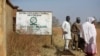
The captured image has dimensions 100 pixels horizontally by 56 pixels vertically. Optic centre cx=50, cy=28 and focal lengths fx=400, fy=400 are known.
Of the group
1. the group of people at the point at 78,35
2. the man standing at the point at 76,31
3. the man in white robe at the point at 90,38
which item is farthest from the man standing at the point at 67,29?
the man in white robe at the point at 90,38

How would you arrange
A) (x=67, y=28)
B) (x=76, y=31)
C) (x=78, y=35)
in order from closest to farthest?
1. (x=67, y=28)
2. (x=78, y=35)
3. (x=76, y=31)

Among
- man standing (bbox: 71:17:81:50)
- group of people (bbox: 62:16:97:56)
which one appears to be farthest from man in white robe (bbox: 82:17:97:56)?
man standing (bbox: 71:17:81:50)

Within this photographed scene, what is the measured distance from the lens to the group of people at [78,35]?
13.0 m

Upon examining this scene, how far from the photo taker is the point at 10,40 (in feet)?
56.6

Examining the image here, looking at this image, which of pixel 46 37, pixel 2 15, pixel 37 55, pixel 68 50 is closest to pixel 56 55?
pixel 68 50

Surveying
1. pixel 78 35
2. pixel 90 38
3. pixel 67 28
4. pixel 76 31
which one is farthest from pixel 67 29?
pixel 90 38

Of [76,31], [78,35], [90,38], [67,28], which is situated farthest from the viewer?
[76,31]

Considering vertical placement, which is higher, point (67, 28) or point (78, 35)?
point (67, 28)

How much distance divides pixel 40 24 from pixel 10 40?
7038 millimetres

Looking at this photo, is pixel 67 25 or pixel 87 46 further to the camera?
pixel 67 25

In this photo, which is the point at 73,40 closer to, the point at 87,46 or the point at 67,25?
the point at 67,25

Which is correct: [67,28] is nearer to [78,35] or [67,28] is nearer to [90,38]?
[78,35]

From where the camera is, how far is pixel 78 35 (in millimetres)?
20750

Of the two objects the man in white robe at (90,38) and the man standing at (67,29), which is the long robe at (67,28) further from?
the man in white robe at (90,38)
